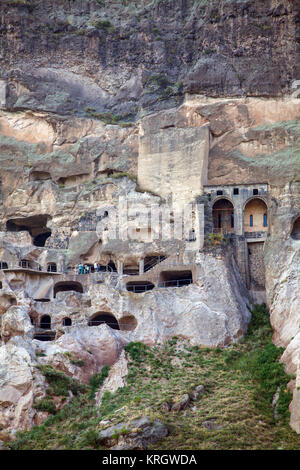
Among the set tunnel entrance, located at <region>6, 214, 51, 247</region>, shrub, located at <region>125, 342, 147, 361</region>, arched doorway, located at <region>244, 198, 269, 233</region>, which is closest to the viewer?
shrub, located at <region>125, 342, 147, 361</region>

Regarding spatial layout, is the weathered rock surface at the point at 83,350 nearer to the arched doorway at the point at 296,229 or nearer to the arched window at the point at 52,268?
the arched window at the point at 52,268

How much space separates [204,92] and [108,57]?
11.7 metres

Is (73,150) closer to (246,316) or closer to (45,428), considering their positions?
(246,316)

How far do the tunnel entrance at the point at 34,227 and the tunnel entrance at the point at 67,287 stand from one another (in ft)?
27.4

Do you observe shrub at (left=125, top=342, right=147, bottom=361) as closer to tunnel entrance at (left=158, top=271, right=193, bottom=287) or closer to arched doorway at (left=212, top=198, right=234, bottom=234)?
tunnel entrance at (left=158, top=271, right=193, bottom=287)

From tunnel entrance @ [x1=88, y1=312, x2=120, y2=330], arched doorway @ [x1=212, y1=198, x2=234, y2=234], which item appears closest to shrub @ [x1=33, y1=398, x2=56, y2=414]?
tunnel entrance @ [x1=88, y1=312, x2=120, y2=330]

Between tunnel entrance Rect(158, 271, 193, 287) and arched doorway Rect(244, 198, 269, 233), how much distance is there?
19.8 ft

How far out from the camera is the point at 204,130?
206ft

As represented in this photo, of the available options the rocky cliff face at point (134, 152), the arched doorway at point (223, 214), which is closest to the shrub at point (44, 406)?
the rocky cliff face at point (134, 152)

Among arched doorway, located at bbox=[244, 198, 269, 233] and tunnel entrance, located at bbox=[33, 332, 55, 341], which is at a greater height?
arched doorway, located at bbox=[244, 198, 269, 233]

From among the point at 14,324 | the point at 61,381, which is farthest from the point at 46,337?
the point at 61,381

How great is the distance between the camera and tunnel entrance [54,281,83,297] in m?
58.0

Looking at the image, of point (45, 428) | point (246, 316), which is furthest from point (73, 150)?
point (45, 428)

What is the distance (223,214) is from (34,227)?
17.7 meters
